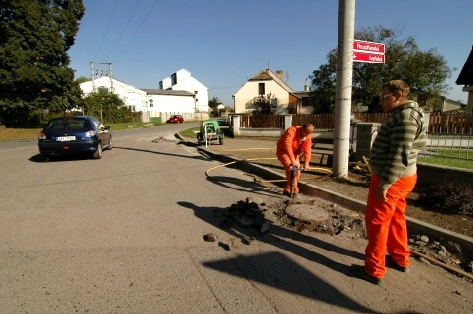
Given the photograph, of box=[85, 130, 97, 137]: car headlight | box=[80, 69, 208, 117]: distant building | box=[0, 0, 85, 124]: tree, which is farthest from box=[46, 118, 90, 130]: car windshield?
box=[80, 69, 208, 117]: distant building

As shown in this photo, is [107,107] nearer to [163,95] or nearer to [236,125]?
[163,95]

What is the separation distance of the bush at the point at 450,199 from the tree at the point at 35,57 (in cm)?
2920

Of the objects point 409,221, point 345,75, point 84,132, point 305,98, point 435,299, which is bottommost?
point 435,299

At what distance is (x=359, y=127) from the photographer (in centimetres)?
691

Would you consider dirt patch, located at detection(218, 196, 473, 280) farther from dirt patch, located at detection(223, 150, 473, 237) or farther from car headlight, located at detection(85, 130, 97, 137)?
car headlight, located at detection(85, 130, 97, 137)

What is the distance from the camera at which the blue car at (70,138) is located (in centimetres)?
903

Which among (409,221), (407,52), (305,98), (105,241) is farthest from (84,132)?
(305,98)

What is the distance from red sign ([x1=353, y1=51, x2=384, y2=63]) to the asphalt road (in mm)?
3477

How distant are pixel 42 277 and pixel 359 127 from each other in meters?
6.78

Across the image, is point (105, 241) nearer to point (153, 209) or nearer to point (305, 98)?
point (153, 209)

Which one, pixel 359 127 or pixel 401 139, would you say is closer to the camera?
pixel 401 139

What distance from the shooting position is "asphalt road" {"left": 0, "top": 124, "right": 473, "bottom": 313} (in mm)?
2432

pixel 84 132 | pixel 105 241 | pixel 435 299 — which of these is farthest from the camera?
pixel 84 132

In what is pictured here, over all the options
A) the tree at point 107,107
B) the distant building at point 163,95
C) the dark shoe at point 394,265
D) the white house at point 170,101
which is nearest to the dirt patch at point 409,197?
the dark shoe at point 394,265
